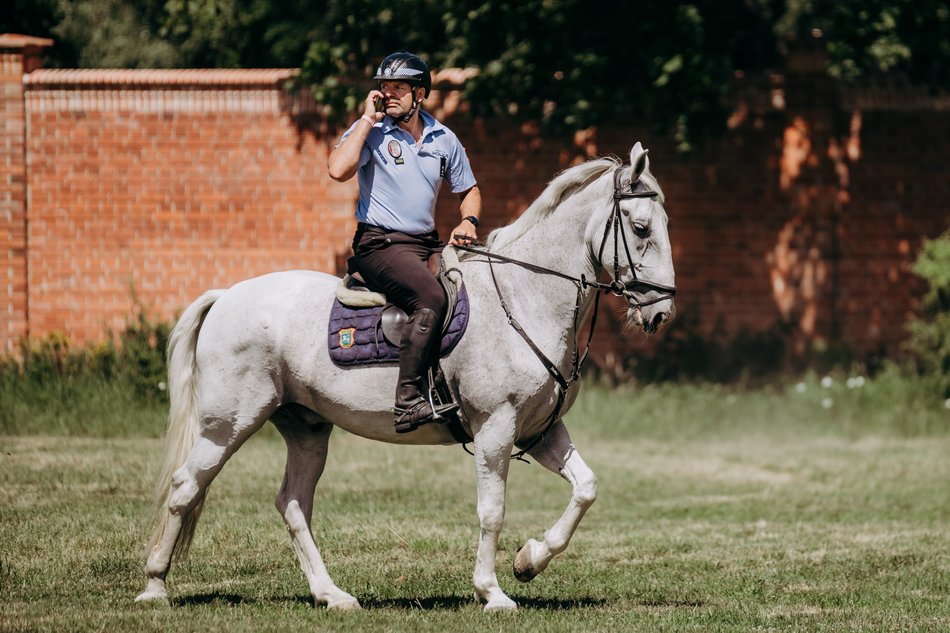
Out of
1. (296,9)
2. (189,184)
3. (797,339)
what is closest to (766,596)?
(797,339)

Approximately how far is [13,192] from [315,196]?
3.85 meters

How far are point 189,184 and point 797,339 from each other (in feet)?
26.8

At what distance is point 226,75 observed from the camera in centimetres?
1770

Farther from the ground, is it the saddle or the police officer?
the police officer

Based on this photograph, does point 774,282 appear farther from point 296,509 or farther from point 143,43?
point 143,43

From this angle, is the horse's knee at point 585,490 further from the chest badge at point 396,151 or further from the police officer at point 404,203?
the chest badge at point 396,151

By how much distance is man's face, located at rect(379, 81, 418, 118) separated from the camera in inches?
299

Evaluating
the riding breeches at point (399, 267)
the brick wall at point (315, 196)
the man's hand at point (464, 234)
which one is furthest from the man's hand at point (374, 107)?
the brick wall at point (315, 196)

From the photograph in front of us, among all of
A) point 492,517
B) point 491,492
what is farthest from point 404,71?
point 492,517

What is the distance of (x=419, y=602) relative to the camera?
25.6 ft

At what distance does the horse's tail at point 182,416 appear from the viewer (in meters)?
7.96

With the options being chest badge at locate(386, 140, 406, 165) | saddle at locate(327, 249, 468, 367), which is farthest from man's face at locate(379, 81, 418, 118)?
saddle at locate(327, 249, 468, 367)

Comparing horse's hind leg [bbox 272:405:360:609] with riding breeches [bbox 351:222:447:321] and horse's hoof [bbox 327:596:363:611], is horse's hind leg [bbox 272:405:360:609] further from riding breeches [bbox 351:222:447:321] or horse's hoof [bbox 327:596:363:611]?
riding breeches [bbox 351:222:447:321]

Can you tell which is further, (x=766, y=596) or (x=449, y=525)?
(x=449, y=525)
